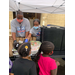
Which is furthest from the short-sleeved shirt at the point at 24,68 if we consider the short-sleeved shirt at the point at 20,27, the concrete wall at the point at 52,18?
the concrete wall at the point at 52,18

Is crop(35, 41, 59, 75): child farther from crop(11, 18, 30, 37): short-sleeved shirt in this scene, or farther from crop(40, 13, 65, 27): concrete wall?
crop(40, 13, 65, 27): concrete wall

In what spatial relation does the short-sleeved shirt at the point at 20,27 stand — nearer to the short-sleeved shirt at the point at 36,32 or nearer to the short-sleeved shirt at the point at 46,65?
the short-sleeved shirt at the point at 36,32

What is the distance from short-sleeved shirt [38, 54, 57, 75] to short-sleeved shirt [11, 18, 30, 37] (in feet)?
3.96

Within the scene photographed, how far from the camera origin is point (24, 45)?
2.83ft

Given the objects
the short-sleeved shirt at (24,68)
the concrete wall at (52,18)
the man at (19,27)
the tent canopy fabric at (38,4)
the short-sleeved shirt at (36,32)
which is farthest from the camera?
the concrete wall at (52,18)

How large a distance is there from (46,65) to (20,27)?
135 centimetres

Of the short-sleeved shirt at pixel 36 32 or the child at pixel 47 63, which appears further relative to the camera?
the short-sleeved shirt at pixel 36 32

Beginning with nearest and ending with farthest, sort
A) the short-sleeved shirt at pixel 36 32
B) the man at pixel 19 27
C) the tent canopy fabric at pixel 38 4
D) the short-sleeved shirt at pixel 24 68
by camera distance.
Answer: the short-sleeved shirt at pixel 24 68
the man at pixel 19 27
the short-sleeved shirt at pixel 36 32
the tent canopy fabric at pixel 38 4

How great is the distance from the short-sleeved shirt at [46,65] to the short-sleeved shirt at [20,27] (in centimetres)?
121

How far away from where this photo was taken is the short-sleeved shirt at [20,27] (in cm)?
176

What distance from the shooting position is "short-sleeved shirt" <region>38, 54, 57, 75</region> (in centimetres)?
82

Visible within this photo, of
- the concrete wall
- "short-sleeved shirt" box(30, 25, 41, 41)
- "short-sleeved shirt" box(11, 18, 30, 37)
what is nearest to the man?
"short-sleeved shirt" box(11, 18, 30, 37)

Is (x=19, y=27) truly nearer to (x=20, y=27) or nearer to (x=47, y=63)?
(x=20, y=27)
